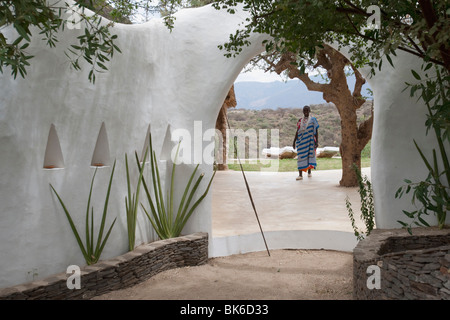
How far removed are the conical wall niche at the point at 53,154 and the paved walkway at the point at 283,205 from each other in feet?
8.27

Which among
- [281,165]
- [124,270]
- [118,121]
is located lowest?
[124,270]

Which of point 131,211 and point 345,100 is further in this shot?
point 345,100

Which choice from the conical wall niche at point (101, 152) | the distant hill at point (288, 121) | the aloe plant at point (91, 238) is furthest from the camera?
the distant hill at point (288, 121)

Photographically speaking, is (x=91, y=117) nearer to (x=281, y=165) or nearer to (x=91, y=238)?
(x=91, y=238)

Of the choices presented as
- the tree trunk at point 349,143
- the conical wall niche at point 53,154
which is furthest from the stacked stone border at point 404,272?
the tree trunk at point 349,143

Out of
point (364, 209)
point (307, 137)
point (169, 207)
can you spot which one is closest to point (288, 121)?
point (307, 137)

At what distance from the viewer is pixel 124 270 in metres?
3.97

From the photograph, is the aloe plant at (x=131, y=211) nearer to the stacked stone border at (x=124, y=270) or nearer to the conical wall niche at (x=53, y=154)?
the stacked stone border at (x=124, y=270)

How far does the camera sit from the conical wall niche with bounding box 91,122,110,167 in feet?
13.3

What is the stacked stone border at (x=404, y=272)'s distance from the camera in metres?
2.46

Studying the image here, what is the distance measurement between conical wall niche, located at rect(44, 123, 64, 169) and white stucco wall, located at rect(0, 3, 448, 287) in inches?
1.9

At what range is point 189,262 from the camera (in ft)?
15.9

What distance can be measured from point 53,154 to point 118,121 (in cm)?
77
